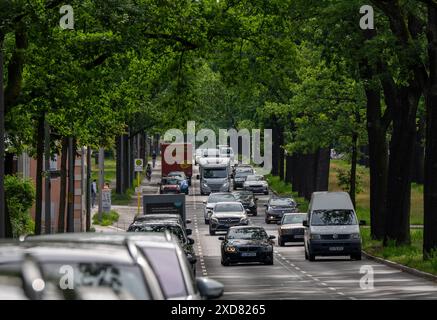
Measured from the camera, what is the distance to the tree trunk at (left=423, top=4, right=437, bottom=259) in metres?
35.6

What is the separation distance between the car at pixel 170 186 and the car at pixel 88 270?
80331 millimetres

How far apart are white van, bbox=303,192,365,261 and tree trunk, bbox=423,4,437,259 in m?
6.77

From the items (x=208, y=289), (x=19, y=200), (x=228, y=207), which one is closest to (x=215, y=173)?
(x=228, y=207)

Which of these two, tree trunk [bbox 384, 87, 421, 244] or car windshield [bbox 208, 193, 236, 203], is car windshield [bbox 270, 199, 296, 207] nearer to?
car windshield [bbox 208, 193, 236, 203]

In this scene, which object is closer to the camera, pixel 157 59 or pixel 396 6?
pixel 396 6

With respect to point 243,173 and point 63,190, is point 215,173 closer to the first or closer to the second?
point 243,173

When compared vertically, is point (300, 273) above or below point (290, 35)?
below

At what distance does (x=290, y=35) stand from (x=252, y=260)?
7.82m

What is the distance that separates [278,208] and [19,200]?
23.2 metres

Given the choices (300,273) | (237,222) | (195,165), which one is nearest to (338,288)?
(300,273)

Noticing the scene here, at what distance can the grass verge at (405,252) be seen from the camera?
35.6m

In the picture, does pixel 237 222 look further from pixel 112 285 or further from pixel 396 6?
pixel 112 285

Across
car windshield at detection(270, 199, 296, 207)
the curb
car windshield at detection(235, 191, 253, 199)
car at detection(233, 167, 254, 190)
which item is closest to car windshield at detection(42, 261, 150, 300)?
the curb

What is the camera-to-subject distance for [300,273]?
38.1 meters
